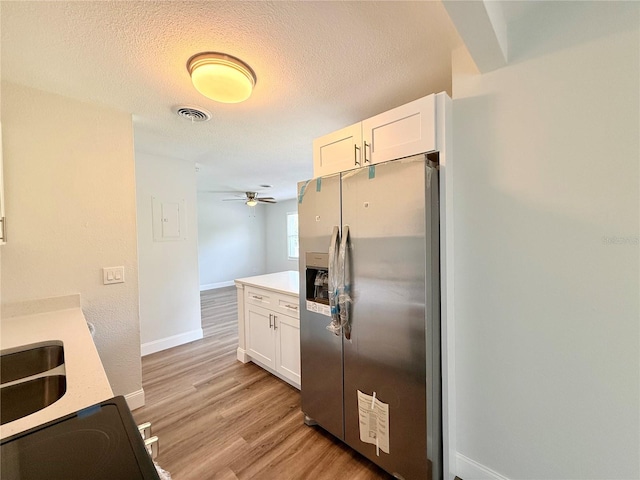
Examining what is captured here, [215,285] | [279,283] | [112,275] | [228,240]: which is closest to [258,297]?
[279,283]

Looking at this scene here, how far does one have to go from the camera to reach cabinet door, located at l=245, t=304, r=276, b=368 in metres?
2.49

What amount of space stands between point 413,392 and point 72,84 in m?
2.86

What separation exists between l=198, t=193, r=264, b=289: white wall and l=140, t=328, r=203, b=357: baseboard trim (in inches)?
140

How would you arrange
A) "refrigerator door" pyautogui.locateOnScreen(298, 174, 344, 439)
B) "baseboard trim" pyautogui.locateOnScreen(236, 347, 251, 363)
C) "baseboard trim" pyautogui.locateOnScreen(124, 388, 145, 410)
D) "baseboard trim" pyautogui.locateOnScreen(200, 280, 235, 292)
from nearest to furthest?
"refrigerator door" pyautogui.locateOnScreen(298, 174, 344, 439), "baseboard trim" pyautogui.locateOnScreen(124, 388, 145, 410), "baseboard trim" pyautogui.locateOnScreen(236, 347, 251, 363), "baseboard trim" pyautogui.locateOnScreen(200, 280, 235, 292)

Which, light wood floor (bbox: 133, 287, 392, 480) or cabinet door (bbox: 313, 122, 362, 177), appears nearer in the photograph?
light wood floor (bbox: 133, 287, 392, 480)

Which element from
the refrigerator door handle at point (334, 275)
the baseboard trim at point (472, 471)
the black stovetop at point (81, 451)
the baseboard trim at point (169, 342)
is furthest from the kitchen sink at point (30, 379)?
the baseboard trim at point (472, 471)

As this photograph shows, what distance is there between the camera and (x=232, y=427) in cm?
189

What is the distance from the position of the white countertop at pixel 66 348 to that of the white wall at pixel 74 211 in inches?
7.0

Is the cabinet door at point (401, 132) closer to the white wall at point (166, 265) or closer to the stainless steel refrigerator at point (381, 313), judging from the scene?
the stainless steel refrigerator at point (381, 313)

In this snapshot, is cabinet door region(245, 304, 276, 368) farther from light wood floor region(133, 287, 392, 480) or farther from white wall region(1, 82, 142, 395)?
white wall region(1, 82, 142, 395)

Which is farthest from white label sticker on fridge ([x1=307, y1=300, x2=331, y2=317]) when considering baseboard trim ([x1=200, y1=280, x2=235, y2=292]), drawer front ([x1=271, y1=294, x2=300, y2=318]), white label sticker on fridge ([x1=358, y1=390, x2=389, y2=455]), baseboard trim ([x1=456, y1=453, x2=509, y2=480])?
baseboard trim ([x1=200, y1=280, x2=235, y2=292])

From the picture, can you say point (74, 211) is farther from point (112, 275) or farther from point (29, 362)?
point (29, 362)

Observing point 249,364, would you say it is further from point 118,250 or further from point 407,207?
point 407,207

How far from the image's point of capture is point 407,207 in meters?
1.32
